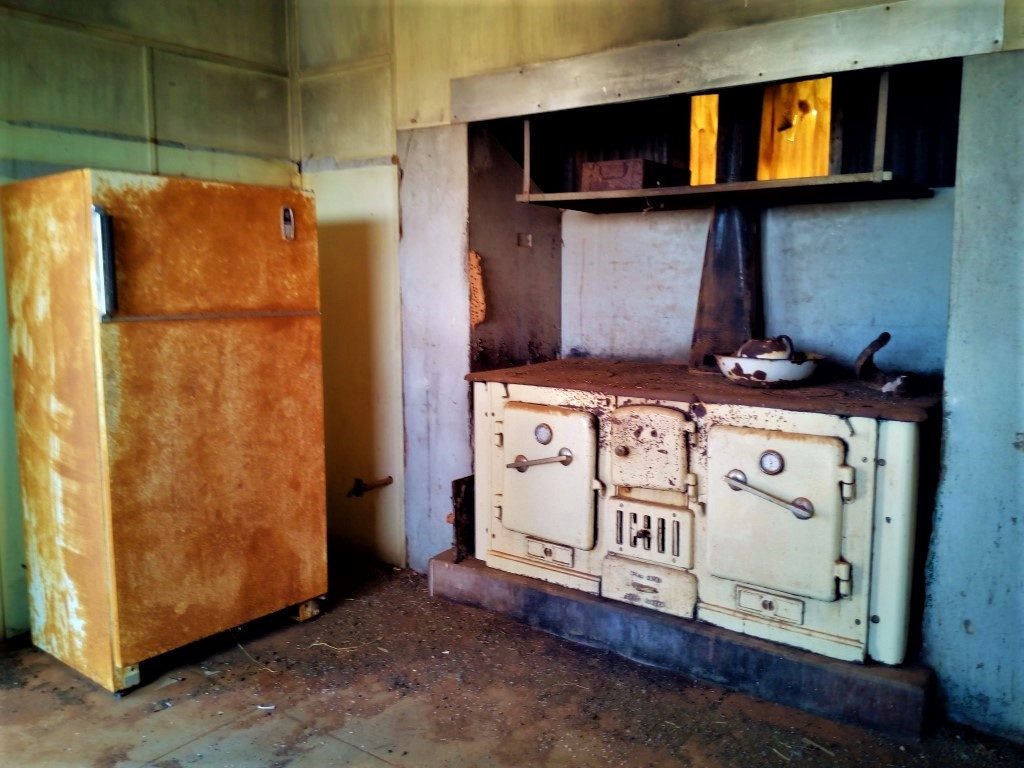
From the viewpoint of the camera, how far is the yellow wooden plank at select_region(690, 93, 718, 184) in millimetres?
2838

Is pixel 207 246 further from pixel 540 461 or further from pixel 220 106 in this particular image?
pixel 540 461

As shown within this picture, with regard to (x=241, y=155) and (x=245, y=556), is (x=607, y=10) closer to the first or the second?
(x=241, y=155)

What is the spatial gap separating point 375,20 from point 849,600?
8.79 feet

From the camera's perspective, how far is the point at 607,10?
255 centimetres

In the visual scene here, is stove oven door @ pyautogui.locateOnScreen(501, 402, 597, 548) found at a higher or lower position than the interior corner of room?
lower

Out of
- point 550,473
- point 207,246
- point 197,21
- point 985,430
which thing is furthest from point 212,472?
point 985,430

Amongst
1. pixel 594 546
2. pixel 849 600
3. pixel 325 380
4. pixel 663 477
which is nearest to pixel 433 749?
pixel 594 546

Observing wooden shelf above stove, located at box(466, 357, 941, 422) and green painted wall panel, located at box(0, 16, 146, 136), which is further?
green painted wall panel, located at box(0, 16, 146, 136)

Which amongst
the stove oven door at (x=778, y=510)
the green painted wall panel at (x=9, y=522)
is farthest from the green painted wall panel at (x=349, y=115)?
the stove oven door at (x=778, y=510)

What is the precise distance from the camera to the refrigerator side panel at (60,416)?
86.7 inches

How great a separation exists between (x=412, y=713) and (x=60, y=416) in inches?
53.8

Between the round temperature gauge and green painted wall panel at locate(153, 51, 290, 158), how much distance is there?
2404 millimetres

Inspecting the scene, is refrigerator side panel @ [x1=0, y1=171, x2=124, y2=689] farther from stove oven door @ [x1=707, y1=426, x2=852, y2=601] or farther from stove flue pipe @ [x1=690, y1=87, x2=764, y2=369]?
stove flue pipe @ [x1=690, y1=87, x2=764, y2=369]

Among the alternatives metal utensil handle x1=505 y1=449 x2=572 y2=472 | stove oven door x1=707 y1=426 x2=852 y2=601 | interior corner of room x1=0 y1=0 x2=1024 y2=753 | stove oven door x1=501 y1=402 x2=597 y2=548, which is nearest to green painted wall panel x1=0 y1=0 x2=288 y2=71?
interior corner of room x1=0 y1=0 x2=1024 y2=753
